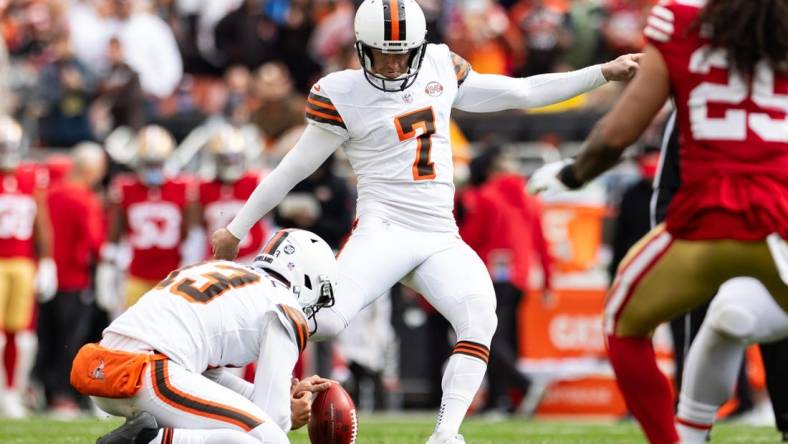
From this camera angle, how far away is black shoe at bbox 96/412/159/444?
5.09 m

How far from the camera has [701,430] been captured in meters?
5.26

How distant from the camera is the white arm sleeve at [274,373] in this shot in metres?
5.25

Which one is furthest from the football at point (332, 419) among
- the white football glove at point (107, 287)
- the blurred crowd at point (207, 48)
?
the blurred crowd at point (207, 48)

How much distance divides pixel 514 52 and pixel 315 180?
4.46 meters

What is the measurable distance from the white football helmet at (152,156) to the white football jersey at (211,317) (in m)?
6.05

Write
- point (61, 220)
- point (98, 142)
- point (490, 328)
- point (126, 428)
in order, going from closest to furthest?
point (126, 428), point (490, 328), point (61, 220), point (98, 142)

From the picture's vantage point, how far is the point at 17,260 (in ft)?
36.1

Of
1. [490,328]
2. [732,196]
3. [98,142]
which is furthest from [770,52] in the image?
[98,142]

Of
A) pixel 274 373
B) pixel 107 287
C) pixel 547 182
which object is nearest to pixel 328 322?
pixel 274 373

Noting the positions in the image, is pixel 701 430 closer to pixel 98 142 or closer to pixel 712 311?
pixel 712 311

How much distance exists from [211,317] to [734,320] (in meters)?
1.76

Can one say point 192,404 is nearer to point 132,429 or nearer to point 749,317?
point 132,429

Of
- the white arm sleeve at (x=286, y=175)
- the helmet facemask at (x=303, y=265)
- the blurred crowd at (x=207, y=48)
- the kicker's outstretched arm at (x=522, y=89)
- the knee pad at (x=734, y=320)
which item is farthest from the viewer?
the blurred crowd at (x=207, y=48)

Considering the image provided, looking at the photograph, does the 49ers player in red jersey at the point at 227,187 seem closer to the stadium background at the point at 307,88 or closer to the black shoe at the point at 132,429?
the stadium background at the point at 307,88
